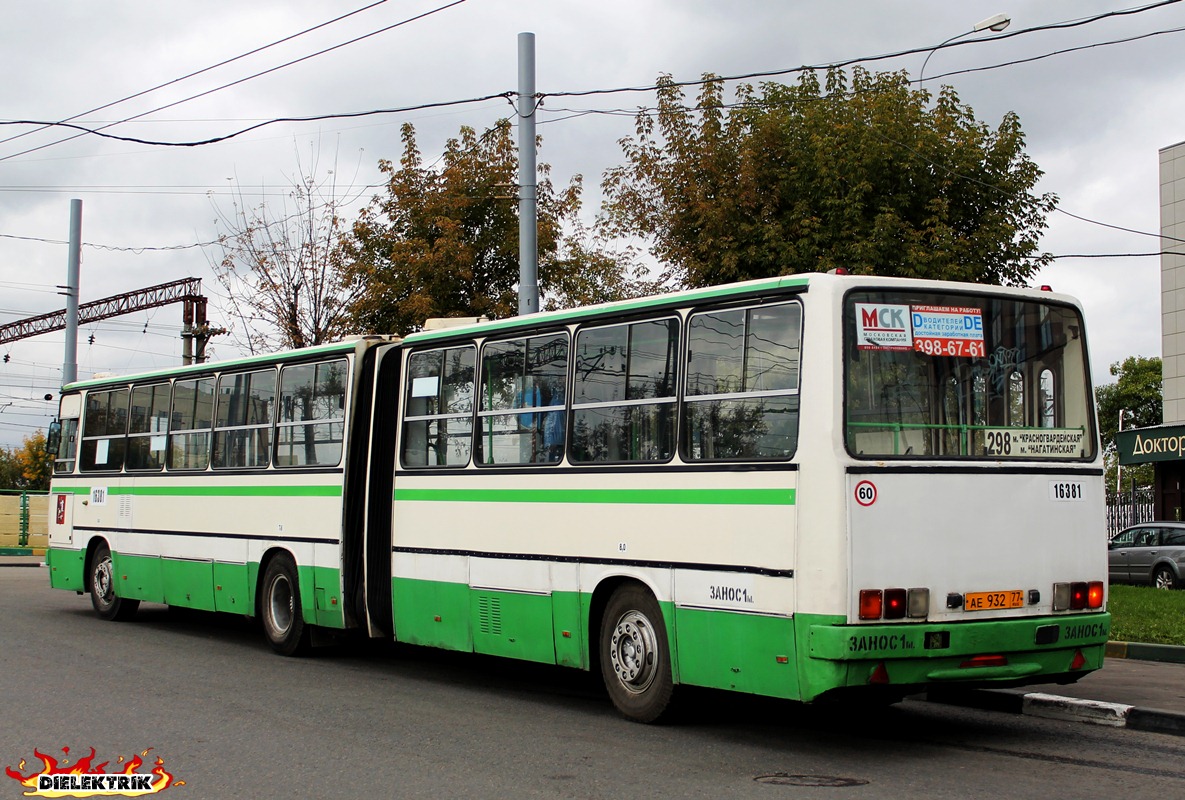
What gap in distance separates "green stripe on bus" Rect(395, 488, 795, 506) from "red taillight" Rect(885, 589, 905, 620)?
2.70ft

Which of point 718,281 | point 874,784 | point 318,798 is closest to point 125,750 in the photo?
point 318,798

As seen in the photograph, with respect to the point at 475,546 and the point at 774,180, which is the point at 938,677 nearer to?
the point at 475,546

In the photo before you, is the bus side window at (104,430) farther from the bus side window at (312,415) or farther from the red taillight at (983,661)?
the red taillight at (983,661)

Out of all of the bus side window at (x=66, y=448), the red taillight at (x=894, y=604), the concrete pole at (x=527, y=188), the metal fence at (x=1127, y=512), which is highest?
the concrete pole at (x=527, y=188)

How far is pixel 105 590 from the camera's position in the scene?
→ 17703mm

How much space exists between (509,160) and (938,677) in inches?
648

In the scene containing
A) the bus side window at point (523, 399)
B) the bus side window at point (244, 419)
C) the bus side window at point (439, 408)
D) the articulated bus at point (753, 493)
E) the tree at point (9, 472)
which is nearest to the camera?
the articulated bus at point (753, 493)

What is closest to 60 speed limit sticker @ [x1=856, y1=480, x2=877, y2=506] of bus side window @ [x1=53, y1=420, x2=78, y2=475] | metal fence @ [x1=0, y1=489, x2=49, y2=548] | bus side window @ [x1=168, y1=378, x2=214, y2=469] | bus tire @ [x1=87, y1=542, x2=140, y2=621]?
bus side window @ [x1=168, y1=378, x2=214, y2=469]

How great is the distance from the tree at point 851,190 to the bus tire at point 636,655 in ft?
26.8

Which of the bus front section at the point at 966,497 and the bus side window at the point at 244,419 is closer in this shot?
the bus front section at the point at 966,497

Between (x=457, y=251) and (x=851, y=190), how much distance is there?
22.6 ft

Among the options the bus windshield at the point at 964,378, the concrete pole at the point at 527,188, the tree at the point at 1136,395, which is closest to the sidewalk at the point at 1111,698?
the bus windshield at the point at 964,378

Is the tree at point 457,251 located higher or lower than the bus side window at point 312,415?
higher

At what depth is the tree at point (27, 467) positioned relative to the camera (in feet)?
331
